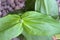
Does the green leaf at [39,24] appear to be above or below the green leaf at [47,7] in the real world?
below

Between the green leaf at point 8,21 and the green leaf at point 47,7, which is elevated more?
the green leaf at point 47,7

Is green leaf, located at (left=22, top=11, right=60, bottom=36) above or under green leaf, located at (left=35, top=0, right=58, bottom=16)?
under

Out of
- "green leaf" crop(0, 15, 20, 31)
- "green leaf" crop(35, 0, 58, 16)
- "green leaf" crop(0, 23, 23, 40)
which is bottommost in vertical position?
"green leaf" crop(0, 23, 23, 40)

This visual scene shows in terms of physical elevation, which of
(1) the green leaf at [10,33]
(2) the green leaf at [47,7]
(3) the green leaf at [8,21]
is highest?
(2) the green leaf at [47,7]
